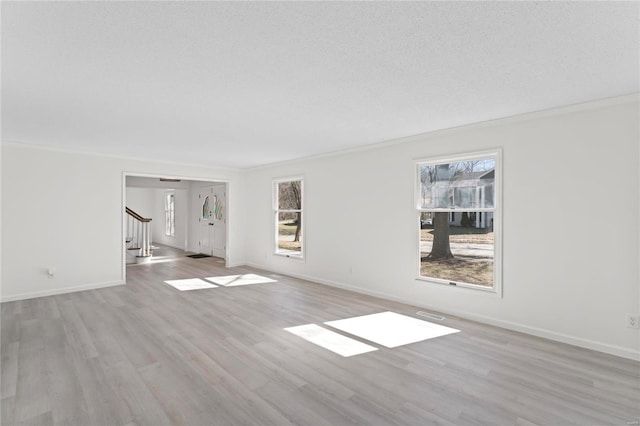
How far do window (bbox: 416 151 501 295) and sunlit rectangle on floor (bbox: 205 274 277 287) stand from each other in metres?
3.05

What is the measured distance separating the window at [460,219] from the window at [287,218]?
9.68ft

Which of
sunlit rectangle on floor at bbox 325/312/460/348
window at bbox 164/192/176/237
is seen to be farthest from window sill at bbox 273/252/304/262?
window at bbox 164/192/176/237

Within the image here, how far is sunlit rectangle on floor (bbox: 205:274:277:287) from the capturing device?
231 inches

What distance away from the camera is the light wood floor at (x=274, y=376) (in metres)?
2.09

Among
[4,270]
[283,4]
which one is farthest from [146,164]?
[283,4]

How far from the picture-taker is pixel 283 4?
158cm

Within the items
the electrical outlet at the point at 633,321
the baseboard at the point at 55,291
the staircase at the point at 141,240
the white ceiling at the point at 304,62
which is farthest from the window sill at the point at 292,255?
the electrical outlet at the point at 633,321

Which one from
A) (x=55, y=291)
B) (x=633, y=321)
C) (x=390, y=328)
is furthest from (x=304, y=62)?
(x=55, y=291)

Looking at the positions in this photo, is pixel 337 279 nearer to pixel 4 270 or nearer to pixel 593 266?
pixel 593 266

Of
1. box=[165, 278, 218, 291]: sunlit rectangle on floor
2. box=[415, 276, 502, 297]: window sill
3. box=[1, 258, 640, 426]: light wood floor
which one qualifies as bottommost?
box=[1, 258, 640, 426]: light wood floor

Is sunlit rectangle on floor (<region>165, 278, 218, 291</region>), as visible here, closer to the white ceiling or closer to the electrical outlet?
the white ceiling

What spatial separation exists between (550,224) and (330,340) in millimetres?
2626

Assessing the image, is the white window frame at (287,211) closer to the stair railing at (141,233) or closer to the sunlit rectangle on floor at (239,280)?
the sunlit rectangle on floor at (239,280)

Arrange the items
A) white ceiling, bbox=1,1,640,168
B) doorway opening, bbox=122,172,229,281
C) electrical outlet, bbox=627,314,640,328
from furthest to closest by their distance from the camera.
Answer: doorway opening, bbox=122,172,229,281, electrical outlet, bbox=627,314,640,328, white ceiling, bbox=1,1,640,168
